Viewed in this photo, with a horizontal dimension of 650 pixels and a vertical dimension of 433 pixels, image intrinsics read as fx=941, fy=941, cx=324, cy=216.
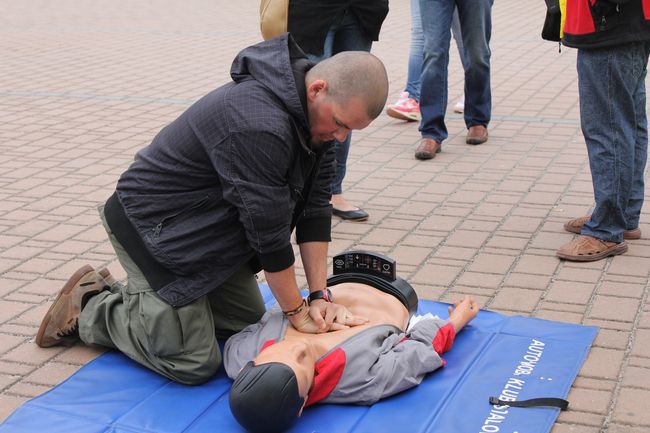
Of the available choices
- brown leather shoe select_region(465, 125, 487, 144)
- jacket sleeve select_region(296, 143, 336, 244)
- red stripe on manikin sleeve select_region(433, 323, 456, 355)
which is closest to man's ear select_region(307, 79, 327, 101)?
jacket sleeve select_region(296, 143, 336, 244)

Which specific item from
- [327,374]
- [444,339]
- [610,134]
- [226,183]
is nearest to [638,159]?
[610,134]

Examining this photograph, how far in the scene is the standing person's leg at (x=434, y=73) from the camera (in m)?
6.20

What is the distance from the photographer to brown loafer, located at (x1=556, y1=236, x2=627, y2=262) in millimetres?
4449

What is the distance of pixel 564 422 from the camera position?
3111 millimetres

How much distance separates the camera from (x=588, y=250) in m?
4.46

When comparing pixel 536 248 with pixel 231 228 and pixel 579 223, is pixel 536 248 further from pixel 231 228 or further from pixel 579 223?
pixel 231 228

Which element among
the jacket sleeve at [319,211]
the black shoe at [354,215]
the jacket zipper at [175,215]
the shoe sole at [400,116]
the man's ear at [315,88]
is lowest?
the shoe sole at [400,116]

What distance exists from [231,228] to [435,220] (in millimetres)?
1983

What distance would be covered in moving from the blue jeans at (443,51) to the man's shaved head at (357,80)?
323cm

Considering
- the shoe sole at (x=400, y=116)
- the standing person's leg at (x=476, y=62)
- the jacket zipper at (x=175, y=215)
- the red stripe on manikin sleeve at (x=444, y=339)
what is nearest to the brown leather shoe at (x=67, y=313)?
the jacket zipper at (x=175, y=215)

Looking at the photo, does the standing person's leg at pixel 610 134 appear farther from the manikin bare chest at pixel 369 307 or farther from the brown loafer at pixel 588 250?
the manikin bare chest at pixel 369 307

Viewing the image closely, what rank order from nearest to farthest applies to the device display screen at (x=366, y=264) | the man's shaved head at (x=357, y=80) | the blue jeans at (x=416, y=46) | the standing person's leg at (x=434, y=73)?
the man's shaved head at (x=357, y=80)
the device display screen at (x=366, y=264)
the standing person's leg at (x=434, y=73)
the blue jeans at (x=416, y=46)

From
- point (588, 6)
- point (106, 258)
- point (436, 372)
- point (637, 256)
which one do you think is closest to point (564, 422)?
point (436, 372)

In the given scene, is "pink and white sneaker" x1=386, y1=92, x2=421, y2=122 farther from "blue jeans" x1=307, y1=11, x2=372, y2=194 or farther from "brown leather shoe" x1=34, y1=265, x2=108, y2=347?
"brown leather shoe" x1=34, y1=265, x2=108, y2=347
